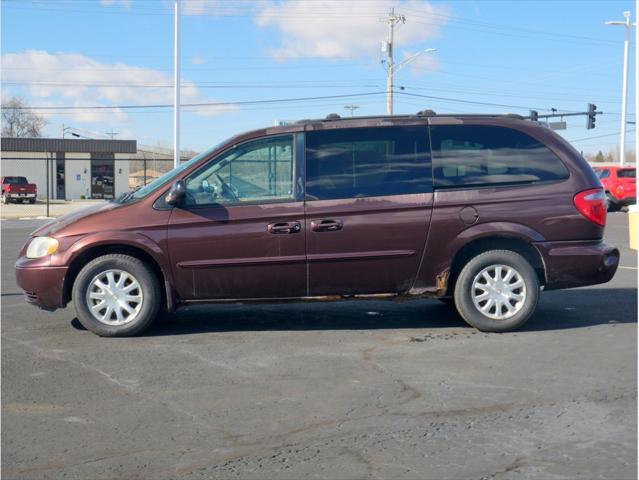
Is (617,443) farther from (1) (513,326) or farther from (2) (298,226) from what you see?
(2) (298,226)

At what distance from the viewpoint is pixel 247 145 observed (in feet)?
23.2

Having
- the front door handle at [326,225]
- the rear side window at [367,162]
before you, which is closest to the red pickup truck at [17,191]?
the rear side window at [367,162]

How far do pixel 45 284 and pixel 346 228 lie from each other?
2.74 metres

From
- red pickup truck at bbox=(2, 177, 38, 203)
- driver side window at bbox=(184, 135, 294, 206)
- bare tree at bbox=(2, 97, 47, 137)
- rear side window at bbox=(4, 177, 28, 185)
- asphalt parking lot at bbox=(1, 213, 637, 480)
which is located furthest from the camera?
bare tree at bbox=(2, 97, 47, 137)

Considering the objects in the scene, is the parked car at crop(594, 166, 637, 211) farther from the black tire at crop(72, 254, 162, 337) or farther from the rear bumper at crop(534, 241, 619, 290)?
the black tire at crop(72, 254, 162, 337)

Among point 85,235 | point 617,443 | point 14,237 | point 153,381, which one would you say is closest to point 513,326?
point 617,443

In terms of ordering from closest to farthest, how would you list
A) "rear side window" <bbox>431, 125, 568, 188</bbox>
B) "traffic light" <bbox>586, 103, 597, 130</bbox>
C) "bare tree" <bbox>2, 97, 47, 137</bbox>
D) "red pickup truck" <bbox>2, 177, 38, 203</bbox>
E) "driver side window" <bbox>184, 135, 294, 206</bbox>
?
"driver side window" <bbox>184, 135, 294, 206</bbox> < "rear side window" <bbox>431, 125, 568, 188</bbox> < "traffic light" <bbox>586, 103, 597, 130</bbox> < "red pickup truck" <bbox>2, 177, 38, 203</bbox> < "bare tree" <bbox>2, 97, 47, 137</bbox>

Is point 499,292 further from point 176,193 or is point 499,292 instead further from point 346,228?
point 176,193

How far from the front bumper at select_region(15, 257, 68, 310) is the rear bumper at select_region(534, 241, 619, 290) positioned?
4324 mm

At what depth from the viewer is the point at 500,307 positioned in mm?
7012

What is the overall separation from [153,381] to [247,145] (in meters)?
2.50

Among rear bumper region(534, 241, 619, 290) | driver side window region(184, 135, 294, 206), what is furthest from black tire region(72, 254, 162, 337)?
rear bumper region(534, 241, 619, 290)

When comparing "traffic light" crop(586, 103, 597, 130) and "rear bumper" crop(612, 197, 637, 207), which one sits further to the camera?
"traffic light" crop(586, 103, 597, 130)

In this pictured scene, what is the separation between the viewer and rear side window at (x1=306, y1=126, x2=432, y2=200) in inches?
275
